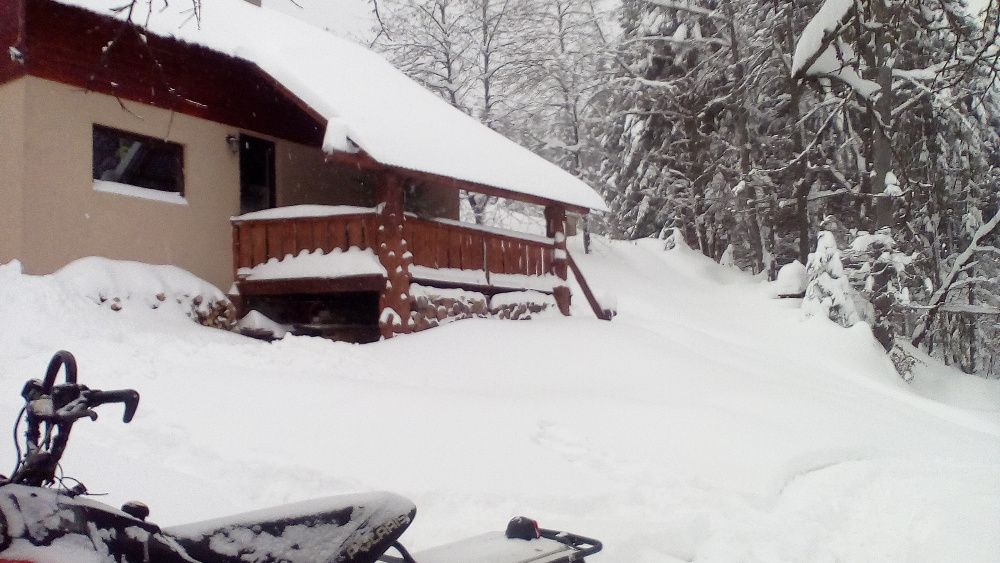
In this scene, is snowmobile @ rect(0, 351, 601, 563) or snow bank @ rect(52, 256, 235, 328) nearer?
snowmobile @ rect(0, 351, 601, 563)

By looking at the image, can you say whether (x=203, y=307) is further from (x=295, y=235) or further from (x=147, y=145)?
Result: (x=147, y=145)

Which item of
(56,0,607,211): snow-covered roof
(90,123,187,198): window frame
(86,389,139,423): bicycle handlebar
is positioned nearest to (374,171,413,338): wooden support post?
(56,0,607,211): snow-covered roof

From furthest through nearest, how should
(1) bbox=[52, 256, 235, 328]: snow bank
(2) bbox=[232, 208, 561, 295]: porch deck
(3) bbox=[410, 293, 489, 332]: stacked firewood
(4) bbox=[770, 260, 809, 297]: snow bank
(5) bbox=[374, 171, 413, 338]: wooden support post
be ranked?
(4) bbox=[770, 260, 809, 297]: snow bank
(3) bbox=[410, 293, 489, 332]: stacked firewood
(2) bbox=[232, 208, 561, 295]: porch deck
(5) bbox=[374, 171, 413, 338]: wooden support post
(1) bbox=[52, 256, 235, 328]: snow bank

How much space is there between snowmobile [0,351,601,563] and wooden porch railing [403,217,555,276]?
9.86 metres

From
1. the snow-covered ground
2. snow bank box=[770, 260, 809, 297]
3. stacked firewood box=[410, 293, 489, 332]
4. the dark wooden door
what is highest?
the dark wooden door

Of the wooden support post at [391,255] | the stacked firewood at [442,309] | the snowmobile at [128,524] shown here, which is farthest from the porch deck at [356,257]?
the snowmobile at [128,524]

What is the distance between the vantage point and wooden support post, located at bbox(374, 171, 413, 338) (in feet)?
39.3

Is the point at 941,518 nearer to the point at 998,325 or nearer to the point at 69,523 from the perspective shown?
the point at 69,523

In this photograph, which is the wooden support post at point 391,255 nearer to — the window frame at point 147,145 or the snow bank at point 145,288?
the snow bank at point 145,288

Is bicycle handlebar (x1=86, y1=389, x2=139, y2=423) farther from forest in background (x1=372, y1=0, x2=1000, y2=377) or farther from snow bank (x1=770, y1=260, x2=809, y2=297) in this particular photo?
snow bank (x1=770, y1=260, x2=809, y2=297)

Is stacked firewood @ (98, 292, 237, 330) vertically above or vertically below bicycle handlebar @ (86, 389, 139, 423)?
below

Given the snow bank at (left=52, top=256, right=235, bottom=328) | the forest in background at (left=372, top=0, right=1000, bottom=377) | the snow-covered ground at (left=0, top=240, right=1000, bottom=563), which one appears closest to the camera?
the snow-covered ground at (left=0, top=240, right=1000, bottom=563)

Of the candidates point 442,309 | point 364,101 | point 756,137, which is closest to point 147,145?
point 364,101

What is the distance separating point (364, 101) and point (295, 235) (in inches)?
94.3
